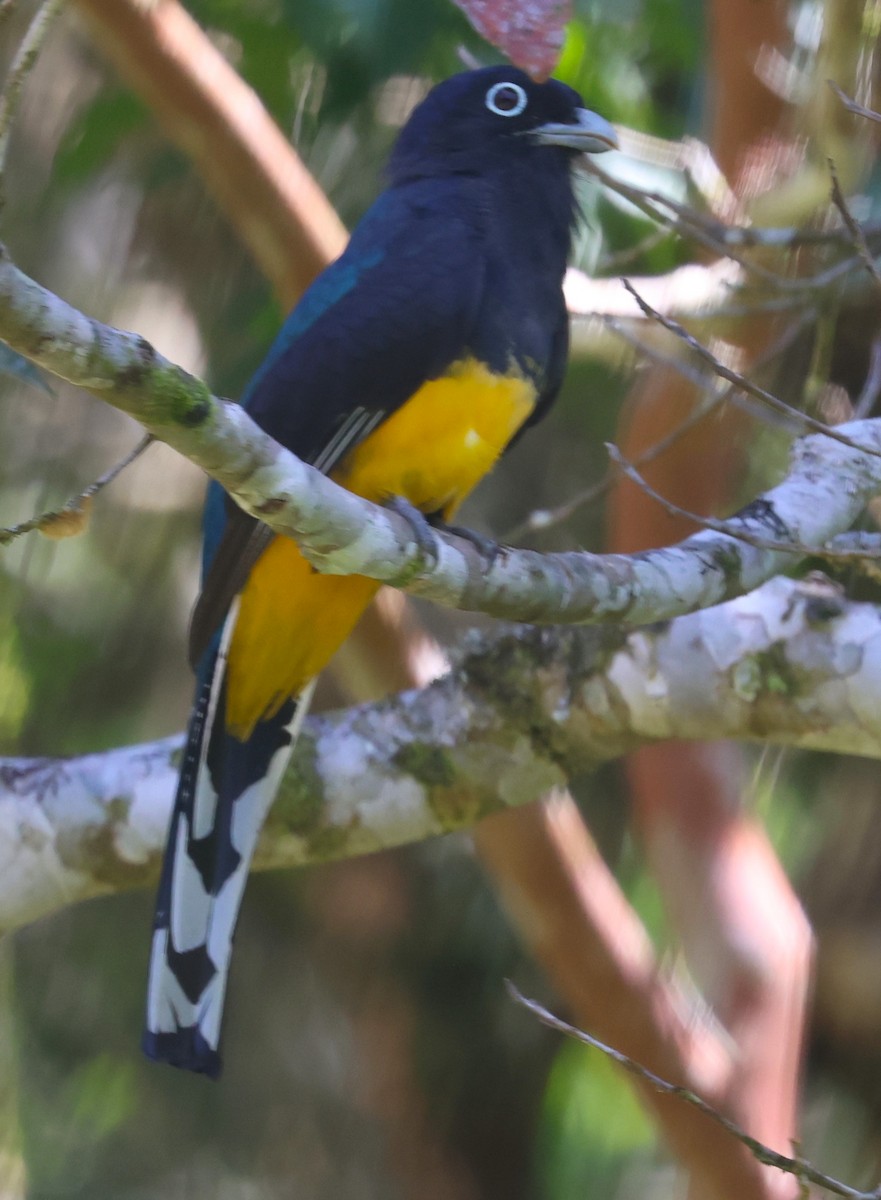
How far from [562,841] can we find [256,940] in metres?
1.66

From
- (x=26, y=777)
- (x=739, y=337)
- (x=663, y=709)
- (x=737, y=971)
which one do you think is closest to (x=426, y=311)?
(x=663, y=709)

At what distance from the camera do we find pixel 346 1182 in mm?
5027

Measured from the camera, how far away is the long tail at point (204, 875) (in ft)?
9.61

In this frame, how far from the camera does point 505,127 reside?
3.29 m

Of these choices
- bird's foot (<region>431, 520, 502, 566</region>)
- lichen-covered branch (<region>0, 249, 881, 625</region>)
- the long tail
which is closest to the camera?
lichen-covered branch (<region>0, 249, 881, 625</region>)

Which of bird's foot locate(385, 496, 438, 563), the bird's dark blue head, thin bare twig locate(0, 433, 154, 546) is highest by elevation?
the bird's dark blue head

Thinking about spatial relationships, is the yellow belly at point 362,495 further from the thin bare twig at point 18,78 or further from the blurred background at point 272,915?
the blurred background at point 272,915

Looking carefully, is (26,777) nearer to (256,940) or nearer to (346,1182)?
(256,940)

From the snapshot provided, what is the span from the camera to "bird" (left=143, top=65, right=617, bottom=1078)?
2.81 m

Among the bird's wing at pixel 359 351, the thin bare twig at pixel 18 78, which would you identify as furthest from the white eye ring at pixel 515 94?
the thin bare twig at pixel 18 78

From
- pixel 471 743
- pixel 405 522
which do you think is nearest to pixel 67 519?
pixel 405 522

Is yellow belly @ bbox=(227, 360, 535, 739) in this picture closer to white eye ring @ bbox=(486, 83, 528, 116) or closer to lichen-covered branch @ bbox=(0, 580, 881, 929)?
lichen-covered branch @ bbox=(0, 580, 881, 929)

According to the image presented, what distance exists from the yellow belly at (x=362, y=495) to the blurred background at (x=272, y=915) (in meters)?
1.73

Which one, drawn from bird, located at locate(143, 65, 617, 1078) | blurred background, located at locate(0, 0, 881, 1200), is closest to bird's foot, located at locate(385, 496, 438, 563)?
bird, located at locate(143, 65, 617, 1078)
